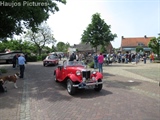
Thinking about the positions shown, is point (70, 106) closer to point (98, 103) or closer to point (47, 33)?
point (98, 103)

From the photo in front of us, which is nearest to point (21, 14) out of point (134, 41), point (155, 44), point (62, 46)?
point (155, 44)

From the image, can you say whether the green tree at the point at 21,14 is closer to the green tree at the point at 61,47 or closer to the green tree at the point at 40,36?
the green tree at the point at 40,36

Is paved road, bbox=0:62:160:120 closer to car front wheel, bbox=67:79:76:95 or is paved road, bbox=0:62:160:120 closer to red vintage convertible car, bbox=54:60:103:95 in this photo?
car front wheel, bbox=67:79:76:95

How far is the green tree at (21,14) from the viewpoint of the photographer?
44.9ft

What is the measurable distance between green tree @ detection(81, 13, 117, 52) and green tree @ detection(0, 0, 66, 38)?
409 inches

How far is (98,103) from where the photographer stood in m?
7.29

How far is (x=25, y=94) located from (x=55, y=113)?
3.02 meters

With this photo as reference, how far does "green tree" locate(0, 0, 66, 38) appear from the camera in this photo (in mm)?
13680

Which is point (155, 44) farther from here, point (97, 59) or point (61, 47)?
point (61, 47)

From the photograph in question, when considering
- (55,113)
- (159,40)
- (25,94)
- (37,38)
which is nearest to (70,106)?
(55,113)

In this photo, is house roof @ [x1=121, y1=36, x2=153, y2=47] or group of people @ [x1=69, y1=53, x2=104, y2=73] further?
house roof @ [x1=121, y1=36, x2=153, y2=47]

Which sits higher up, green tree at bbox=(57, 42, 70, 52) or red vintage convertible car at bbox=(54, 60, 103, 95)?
green tree at bbox=(57, 42, 70, 52)

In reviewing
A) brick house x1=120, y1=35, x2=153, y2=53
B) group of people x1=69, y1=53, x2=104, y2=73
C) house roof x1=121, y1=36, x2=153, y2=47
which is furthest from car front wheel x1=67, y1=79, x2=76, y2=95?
house roof x1=121, y1=36, x2=153, y2=47

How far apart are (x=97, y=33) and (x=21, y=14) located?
52.6 feet
